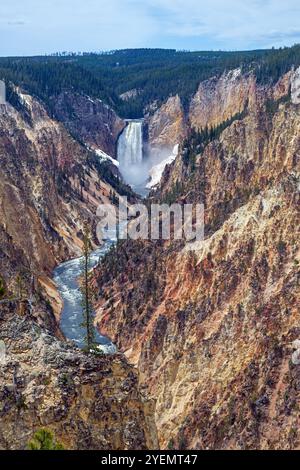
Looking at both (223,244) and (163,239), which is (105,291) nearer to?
(163,239)

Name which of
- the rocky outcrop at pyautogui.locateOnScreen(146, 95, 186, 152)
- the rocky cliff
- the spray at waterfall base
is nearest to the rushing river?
the rocky cliff

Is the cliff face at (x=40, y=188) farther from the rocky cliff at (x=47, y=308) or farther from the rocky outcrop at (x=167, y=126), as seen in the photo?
the rocky outcrop at (x=167, y=126)

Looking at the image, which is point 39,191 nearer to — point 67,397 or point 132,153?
point 132,153

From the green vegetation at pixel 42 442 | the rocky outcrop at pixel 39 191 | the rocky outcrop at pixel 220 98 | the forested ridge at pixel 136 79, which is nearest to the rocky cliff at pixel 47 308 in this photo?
the rocky outcrop at pixel 39 191

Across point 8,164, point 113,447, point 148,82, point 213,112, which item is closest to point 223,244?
point 113,447

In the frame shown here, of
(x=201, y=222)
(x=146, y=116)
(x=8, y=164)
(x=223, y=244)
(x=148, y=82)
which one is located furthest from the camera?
(x=148, y=82)

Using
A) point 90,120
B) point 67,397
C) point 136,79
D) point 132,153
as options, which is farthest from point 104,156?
point 67,397

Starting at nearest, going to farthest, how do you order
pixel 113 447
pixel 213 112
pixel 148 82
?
pixel 113 447 < pixel 213 112 < pixel 148 82
